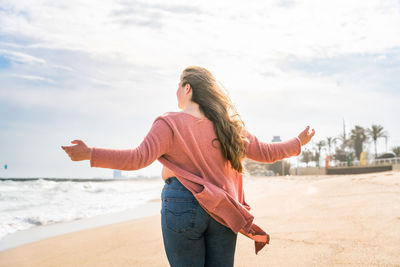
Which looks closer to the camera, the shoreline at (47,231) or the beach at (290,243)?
the beach at (290,243)

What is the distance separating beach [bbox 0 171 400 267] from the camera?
380 centimetres

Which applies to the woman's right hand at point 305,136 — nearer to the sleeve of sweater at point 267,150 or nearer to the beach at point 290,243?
the sleeve of sweater at point 267,150

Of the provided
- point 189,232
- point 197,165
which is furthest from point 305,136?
point 189,232

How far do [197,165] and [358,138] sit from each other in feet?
181

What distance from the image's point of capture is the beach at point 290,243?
3.80 metres

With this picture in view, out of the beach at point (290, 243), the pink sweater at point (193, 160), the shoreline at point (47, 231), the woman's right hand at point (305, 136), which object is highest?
the woman's right hand at point (305, 136)

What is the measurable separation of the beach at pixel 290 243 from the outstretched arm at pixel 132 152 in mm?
2400

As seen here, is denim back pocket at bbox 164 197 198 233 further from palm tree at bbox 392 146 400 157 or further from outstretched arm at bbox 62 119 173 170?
palm tree at bbox 392 146 400 157

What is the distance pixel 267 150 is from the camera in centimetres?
233

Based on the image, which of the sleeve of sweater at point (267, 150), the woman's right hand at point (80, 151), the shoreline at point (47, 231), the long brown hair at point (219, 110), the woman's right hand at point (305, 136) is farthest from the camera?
the shoreline at point (47, 231)

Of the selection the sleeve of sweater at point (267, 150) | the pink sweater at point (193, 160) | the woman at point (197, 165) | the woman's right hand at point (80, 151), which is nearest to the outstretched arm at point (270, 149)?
the sleeve of sweater at point (267, 150)

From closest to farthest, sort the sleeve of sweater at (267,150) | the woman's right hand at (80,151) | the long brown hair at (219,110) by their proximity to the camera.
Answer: the woman's right hand at (80,151), the long brown hair at (219,110), the sleeve of sweater at (267,150)

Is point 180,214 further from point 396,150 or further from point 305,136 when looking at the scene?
point 396,150

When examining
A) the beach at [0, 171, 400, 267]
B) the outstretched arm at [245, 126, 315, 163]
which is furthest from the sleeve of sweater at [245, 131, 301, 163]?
the beach at [0, 171, 400, 267]
